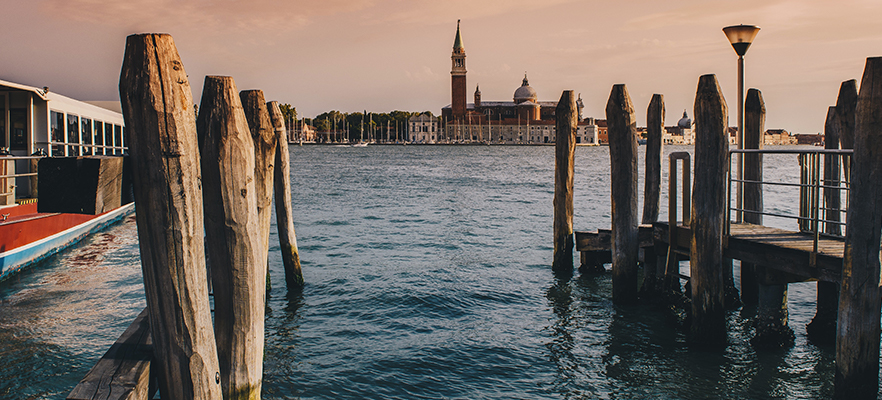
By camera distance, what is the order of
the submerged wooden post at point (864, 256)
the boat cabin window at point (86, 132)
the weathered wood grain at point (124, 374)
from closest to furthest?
the weathered wood grain at point (124, 374) < the submerged wooden post at point (864, 256) < the boat cabin window at point (86, 132)

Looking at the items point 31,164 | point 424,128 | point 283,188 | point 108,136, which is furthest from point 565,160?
point 424,128

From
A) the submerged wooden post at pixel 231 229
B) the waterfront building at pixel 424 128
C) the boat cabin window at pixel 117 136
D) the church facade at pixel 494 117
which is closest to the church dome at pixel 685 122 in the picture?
the church facade at pixel 494 117

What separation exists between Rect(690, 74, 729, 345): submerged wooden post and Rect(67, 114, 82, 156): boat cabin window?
1094cm

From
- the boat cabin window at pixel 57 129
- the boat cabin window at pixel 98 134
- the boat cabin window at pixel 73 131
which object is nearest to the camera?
the boat cabin window at pixel 57 129

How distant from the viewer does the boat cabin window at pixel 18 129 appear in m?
10.2

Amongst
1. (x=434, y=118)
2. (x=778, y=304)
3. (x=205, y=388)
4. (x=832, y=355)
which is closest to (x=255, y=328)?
(x=205, y=388)

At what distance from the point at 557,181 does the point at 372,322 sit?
3.30 meters

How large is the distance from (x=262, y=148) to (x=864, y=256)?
511 centimetres

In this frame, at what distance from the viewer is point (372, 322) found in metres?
7.20

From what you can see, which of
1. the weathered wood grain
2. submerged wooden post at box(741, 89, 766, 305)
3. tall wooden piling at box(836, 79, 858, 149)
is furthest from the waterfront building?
the weathered wood grain

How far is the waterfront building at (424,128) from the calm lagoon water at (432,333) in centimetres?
A: 13078

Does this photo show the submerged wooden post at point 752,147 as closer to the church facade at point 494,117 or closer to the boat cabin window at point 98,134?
the boat cabin window at point 98,134

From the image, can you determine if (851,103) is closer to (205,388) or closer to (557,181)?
(557,181)

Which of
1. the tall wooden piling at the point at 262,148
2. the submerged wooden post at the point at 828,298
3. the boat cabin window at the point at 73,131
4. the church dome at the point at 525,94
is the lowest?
the submerged wooden post at the point at 828,298
